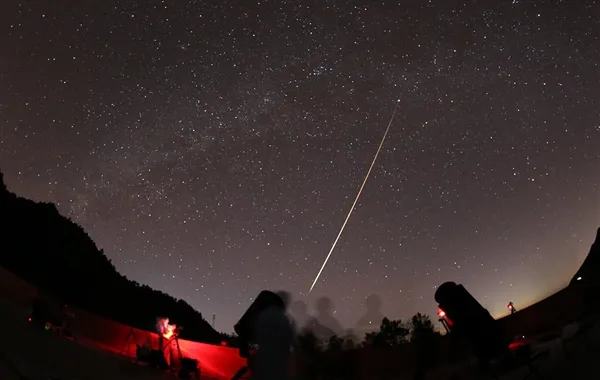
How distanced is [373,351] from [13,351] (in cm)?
1157

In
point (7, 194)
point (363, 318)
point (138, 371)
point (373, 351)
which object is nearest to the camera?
point (138, 371)

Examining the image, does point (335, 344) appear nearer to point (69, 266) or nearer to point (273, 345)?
point (273, 345)

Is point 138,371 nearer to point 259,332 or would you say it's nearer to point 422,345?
point 422,345

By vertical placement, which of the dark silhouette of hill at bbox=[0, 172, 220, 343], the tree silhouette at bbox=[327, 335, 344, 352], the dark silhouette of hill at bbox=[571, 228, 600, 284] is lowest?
the tree silhouette at bbox=[327, 335, 344, 352]

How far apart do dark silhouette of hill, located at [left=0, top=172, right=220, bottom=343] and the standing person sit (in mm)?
27720

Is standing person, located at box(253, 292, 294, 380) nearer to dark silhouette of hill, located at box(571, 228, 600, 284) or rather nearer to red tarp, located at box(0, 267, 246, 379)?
red tarp, located at box(0, 267, 246, 379)

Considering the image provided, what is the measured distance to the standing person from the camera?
401 centimetres

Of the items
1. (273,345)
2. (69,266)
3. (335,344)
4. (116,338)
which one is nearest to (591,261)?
(335,344)

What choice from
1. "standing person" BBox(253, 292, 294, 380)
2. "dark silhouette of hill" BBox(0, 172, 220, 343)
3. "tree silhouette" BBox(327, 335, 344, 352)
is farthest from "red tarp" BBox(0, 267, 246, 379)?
"standing person" BBox(253, 292, 294, 380)

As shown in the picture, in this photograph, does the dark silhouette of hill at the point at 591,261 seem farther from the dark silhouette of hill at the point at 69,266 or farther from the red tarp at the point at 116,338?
the dark silhouette of hill at the point at 69,266

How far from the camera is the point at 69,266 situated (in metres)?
35.4

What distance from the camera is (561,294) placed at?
13.0m

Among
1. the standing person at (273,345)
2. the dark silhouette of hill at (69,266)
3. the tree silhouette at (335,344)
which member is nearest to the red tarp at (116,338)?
the tree silhouette at (335,344)

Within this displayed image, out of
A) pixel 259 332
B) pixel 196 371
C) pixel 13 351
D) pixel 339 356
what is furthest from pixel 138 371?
pixel 259 332
